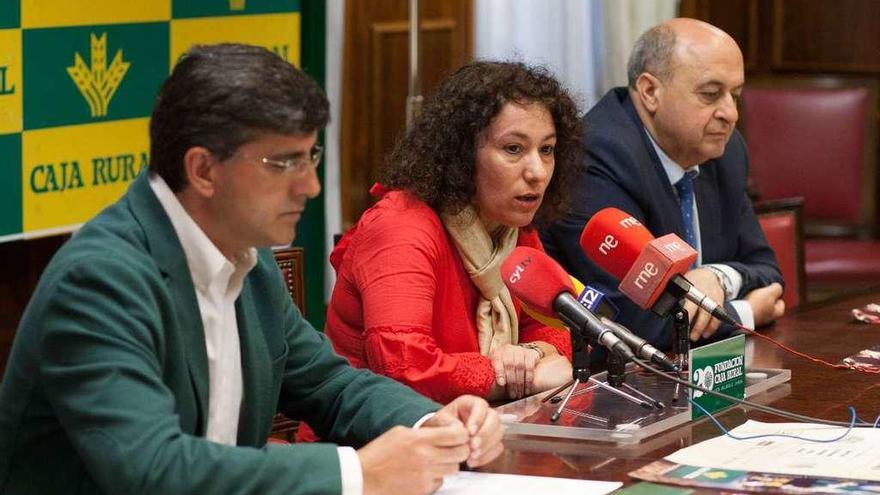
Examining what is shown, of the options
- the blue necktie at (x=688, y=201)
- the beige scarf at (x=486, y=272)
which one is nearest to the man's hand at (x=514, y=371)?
the beige scarf at (x=486, y=272)

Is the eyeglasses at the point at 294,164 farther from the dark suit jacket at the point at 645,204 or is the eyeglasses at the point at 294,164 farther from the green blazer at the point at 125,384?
the dark suit jacket at the point at 645,204

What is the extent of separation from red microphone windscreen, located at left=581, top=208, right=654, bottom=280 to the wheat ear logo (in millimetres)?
1783

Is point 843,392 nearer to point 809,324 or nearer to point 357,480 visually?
point 809,324

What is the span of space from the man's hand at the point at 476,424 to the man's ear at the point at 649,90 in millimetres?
1783

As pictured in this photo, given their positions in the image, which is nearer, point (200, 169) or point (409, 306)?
point (200, 169)

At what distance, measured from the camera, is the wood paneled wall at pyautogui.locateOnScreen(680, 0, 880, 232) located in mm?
6504

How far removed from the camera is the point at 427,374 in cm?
255

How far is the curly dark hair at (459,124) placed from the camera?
9.30 ft

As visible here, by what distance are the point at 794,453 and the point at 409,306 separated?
731mm

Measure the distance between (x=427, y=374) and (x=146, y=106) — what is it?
6.06ft

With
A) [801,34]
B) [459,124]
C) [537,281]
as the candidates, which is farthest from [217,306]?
[801,34]

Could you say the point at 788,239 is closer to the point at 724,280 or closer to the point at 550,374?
the point at 724,280

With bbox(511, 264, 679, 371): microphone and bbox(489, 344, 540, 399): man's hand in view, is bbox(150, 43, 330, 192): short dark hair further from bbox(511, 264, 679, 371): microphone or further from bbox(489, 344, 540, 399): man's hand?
bbox(489, 344, 540, 399): man's hand

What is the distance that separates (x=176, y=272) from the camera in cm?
185
